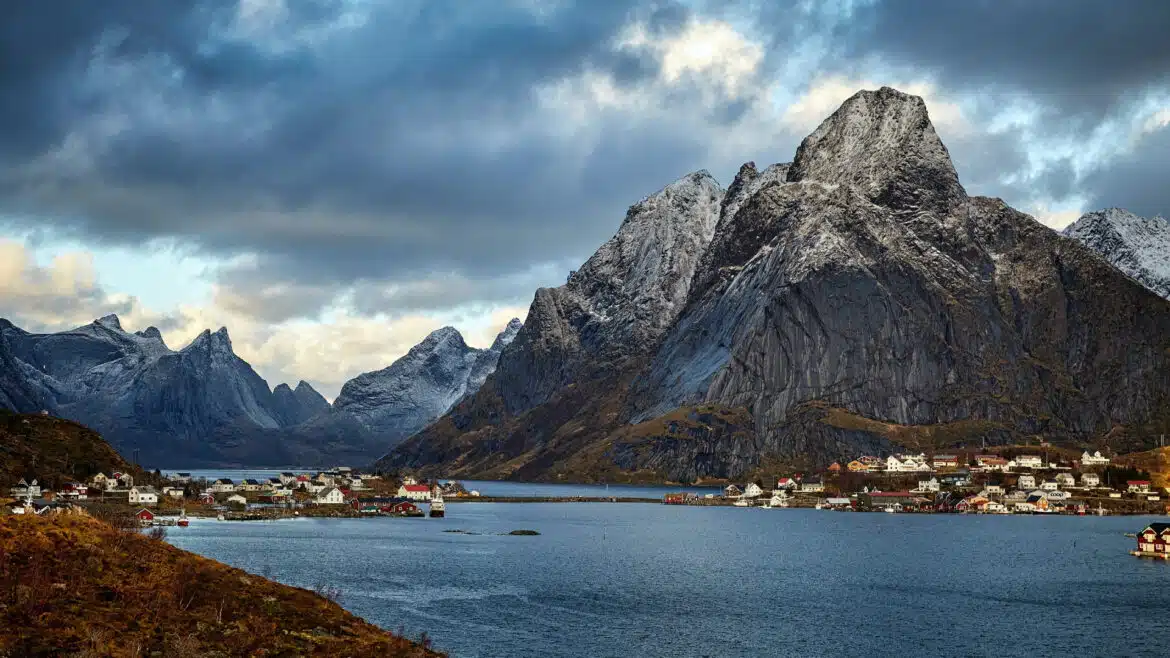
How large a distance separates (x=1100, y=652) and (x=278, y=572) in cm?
7647

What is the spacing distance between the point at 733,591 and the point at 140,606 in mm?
76142

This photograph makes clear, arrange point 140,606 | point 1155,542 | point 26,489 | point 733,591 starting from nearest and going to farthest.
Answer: point 140,606 → point 733,591 → point 1155,542 → point 26,489

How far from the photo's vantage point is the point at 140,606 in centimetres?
5669

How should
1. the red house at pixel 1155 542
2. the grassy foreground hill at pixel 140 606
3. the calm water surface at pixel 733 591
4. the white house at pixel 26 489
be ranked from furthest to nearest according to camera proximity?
the white house at pixel 26 489 < the red house at pixel 1155 542 < the calm water surface at pixel 733 591 < the grassy foreground hill at pixel 140 606

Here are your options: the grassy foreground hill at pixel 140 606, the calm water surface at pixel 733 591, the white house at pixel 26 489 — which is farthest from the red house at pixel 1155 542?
the white house at pixel 26 489

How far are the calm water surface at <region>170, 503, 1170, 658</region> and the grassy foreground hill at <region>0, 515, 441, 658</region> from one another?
20.7 metres

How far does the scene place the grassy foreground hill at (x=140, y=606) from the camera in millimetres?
50781

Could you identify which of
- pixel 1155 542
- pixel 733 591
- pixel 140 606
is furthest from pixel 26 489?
pixel 1155 542

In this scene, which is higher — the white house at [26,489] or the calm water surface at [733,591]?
the white house at [26,489]

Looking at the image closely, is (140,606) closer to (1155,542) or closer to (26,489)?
(26,489)

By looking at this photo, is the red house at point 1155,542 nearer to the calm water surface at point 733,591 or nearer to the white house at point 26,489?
the calm water surface at point 733,591

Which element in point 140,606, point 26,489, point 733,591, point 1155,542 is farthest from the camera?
point 26,489

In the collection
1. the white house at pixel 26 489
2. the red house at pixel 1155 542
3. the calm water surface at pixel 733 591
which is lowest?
the calm water surface at pixel 733 591

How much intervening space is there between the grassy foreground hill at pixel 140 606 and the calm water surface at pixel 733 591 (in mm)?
20699
